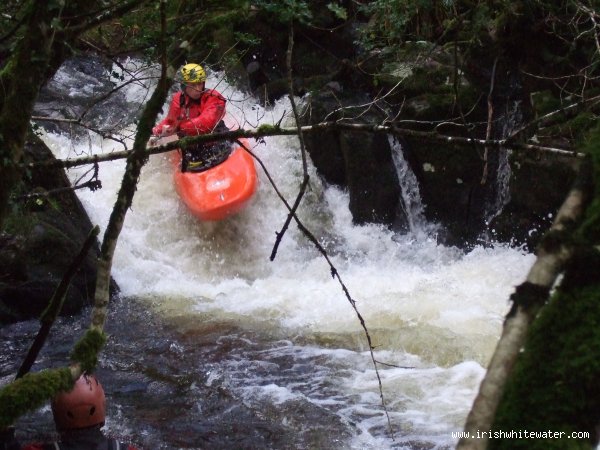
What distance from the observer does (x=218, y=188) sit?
7.75m

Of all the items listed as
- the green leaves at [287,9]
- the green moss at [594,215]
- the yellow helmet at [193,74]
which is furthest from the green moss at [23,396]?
the yellow helmet at [193,74]

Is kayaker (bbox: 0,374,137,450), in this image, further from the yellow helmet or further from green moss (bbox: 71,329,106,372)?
the yellow helmet

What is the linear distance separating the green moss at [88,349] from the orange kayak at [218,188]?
5.69 metres

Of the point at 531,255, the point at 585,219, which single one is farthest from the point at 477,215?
the point at 585,219

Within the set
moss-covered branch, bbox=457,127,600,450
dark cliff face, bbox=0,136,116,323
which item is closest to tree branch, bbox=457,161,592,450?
moss-covered branch, bbox=457,127,600,450

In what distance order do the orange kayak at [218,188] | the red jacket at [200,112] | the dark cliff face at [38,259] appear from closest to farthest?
the dark cliff face at [38,259]
the red jacket at [200,112]
the orange kayak at [218,188]

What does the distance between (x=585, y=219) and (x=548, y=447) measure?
36 cm

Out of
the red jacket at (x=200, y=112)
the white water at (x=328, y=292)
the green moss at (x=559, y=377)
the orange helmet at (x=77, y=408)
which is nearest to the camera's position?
the green moss at (x=559, y=377)

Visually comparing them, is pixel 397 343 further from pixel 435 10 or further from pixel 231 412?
pixel 435 10

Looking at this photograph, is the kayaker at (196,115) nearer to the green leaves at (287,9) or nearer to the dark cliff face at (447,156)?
the dark cliff face at (447,156)

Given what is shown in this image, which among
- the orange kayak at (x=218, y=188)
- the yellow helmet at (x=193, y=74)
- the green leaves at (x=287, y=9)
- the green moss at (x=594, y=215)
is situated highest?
the orange kayak at (x=218, y=188)

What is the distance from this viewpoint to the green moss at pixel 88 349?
1.98m

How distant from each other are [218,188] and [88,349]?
19.1 feet

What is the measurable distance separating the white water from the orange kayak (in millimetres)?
319
